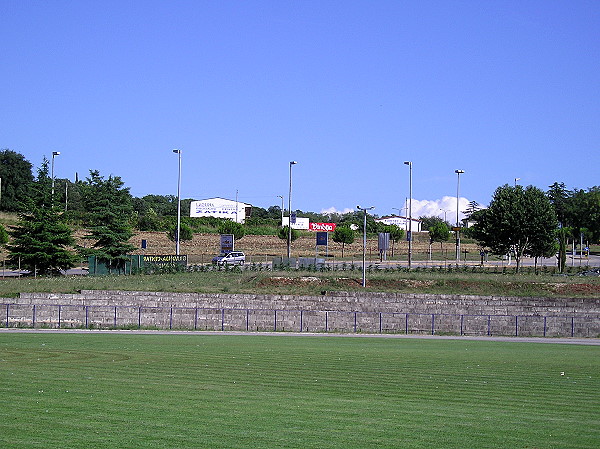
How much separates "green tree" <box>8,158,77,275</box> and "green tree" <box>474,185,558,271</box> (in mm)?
40329

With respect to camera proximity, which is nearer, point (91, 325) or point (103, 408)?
point (103, 408)

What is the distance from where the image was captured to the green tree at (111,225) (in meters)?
65.1

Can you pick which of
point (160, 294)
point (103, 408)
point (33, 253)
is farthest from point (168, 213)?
point (103, 408)

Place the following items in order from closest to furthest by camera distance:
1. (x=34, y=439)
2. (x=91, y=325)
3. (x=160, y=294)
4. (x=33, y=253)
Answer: (x=34, y=439)
(x=91, y=325)
(x=160, y=294)
(x=33, y=253)

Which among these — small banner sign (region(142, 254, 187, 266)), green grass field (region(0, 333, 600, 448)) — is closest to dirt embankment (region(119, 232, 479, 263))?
small banner sign (region(142, 254, 187, 266))

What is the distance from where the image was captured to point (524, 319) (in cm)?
4353

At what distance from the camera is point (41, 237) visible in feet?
196

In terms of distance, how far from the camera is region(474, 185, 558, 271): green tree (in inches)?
2879

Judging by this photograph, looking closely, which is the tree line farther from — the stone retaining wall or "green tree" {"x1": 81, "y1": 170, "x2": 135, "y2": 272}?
the stone retaining wall

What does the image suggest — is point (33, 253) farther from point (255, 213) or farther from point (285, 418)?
point (255, 213)

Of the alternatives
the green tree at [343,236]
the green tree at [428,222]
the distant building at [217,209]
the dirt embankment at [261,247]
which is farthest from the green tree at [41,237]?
the green tree at [428,222]

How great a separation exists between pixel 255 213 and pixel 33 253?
11631 cm

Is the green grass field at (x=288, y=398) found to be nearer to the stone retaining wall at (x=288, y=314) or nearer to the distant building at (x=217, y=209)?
the stone retaining wall at (x=288, y=314)

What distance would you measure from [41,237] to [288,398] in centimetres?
4697
